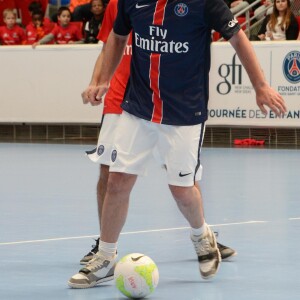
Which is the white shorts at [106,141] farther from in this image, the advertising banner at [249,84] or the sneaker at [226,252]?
the advertising banner at [249,84]

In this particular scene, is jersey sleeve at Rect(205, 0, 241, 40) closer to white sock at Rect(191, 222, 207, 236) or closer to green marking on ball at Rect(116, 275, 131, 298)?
white sock at Rect(191, 222, 207, 236)

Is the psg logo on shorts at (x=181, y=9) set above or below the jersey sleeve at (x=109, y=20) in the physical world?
above

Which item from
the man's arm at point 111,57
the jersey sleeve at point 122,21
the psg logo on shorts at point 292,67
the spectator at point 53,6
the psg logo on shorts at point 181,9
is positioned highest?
the psg logo on shorts at point 181,9

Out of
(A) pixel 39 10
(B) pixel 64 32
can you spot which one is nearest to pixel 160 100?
(B) pixel 64 32

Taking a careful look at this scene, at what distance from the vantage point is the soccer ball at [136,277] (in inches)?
223

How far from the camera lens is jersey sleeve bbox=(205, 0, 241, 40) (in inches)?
234

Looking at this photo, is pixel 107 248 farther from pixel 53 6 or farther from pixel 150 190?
pixel 53 6

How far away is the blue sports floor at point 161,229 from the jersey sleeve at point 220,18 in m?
1.45

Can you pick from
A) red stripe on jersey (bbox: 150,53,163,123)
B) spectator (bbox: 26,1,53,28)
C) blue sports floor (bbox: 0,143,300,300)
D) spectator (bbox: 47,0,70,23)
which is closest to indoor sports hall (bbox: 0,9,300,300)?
blue sports floor (bbox: 0,143,300,300)

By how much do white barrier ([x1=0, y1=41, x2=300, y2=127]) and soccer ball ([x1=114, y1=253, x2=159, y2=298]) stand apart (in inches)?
454

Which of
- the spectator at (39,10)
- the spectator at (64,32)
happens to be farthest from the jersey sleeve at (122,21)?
the spectator at (39,10)

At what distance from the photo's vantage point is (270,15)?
18125mm

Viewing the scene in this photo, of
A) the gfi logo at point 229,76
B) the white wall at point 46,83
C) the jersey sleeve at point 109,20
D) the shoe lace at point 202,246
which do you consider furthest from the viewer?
the white wall at point 46,83

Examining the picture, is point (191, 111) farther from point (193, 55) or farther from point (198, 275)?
point (198, 275)
